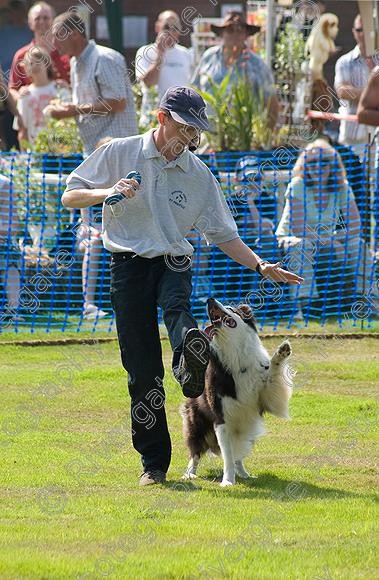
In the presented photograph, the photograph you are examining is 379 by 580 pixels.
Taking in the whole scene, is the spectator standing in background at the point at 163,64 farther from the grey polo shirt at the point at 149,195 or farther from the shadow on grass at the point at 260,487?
the shadow on grass at the point at 260,487

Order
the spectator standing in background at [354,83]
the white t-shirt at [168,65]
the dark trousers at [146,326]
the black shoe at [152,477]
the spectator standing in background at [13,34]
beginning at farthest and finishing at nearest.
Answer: the spectator standing in background at [13,34] < the white t-shirt at [168,65] < the spectator standing in background at [354,83] < the black shoe at [152,477] < the dark trousers at [146,326]

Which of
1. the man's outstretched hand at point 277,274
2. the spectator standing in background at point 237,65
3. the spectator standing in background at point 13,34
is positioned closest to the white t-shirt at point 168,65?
the spectator standing in background at point 237,65

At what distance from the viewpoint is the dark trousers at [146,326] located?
21.6 ft

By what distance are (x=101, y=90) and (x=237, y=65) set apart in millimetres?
2368

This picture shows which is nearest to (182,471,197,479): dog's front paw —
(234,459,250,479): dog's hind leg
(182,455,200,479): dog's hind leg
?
(182,455,200,479): dog's hind leg

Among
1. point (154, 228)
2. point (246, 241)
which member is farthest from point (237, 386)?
point (246, 241)

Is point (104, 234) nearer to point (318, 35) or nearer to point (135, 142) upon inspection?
point (135, 142)

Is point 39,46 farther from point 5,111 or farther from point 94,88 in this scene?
point 94,88

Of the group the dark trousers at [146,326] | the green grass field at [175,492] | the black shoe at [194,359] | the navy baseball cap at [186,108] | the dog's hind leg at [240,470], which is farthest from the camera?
the dog's hind leg at [240,470]

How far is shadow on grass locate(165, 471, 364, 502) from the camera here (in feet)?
21.6

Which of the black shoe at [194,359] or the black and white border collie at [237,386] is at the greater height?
the black shoe at [194,359]

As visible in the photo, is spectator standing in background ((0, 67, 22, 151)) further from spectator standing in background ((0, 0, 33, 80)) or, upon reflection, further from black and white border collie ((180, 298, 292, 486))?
black and white border collie ((180, 298, 292, 486))

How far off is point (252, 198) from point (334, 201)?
80 centimetres

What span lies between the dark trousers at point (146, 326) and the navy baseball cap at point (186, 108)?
2.45 ft
